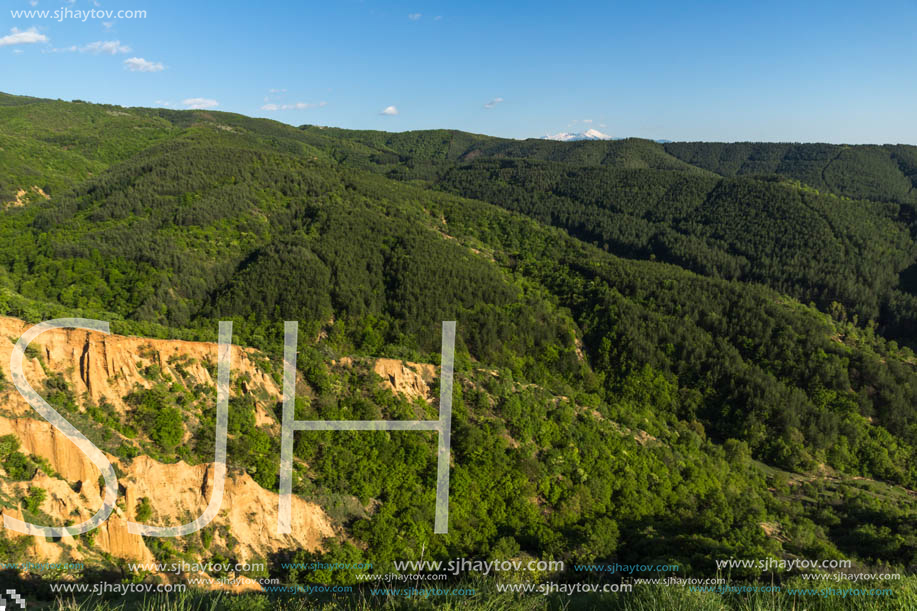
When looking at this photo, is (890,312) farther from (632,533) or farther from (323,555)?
(323,555)

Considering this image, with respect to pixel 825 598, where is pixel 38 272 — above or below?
above

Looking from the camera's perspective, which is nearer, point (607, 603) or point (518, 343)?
point (607, 603)

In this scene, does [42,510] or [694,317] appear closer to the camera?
[42,510]

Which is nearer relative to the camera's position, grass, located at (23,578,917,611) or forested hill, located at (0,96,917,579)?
grass, located at (23,578,917,611)

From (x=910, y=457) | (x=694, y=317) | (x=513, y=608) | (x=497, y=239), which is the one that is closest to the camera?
(x=513, y=608)

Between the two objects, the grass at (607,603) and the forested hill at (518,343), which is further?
the forested hill at (518,343)

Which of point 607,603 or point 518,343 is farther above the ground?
point 607,603

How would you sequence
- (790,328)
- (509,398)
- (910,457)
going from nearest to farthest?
(509,398), (910,457), (790,328)

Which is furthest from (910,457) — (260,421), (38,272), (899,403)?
(38,272)
